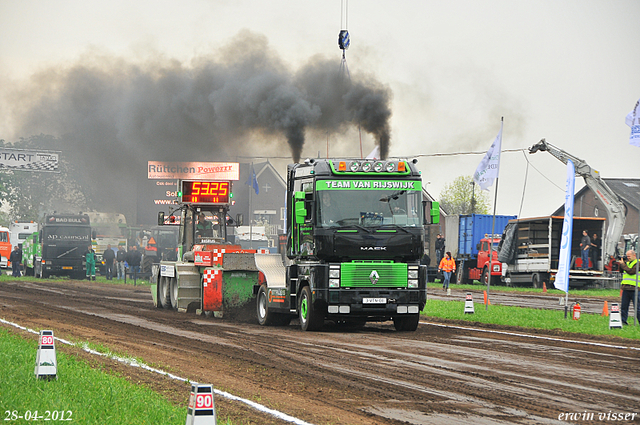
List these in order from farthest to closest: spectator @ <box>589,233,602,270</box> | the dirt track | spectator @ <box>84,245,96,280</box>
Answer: spectator @ <box>84,245,96,280</box>, spectator @ <box>589,233,602,270</box>, the dirt track

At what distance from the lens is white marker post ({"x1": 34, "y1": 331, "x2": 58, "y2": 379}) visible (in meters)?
8.52

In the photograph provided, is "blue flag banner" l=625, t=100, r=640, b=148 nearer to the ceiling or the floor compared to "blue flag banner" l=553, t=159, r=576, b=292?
nearer to the ceiling

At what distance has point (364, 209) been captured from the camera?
15.1m

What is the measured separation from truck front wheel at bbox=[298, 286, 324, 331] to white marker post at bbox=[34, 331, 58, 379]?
7.15 m

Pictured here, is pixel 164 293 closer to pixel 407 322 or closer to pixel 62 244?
pixel 407 322

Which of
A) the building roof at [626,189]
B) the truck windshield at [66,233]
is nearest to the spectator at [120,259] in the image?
the truck windshield at [66,233]

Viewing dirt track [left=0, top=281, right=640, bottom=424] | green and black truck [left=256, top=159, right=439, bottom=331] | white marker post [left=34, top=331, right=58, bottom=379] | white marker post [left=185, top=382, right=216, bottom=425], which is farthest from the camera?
green and black truck [left=256, top=159, right=439, bottom=331]

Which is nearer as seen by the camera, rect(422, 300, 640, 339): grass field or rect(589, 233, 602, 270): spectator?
rect(422, 300, 640, 339): grass field

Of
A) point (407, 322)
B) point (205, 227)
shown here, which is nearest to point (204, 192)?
point (205, 227)

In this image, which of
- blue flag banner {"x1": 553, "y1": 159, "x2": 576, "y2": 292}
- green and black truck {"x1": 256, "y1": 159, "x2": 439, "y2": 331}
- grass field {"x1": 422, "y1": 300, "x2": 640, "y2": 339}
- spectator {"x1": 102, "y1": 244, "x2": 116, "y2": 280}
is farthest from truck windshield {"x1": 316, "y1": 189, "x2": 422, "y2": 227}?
spectator {"x1": 102, "y1": 244, "x2": 116, "y2": 280}

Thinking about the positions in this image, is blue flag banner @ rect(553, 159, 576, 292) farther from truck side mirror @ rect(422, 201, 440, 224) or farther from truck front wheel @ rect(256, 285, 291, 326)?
truck front wheel @ rect(256, 285, 291, 326)

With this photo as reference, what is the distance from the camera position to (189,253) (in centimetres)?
2072

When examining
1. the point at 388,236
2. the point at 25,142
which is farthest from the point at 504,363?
the point at 25,142

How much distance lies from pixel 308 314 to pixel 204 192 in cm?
682
